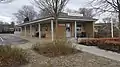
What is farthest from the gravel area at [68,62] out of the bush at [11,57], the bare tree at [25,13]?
the bare tree at [25,13]

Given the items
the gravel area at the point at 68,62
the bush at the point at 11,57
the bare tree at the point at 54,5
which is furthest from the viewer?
the bare tree at the point at 54,5

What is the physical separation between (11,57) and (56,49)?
2909 millimetres

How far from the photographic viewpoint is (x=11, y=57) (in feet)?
29.8

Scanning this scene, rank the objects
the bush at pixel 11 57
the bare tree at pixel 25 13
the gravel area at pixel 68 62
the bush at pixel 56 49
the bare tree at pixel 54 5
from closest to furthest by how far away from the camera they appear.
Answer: the gravel area at pixel 68 62 < the bush at pixel 11 57 < the bush at pixel 56 49 < the bare tree at pixel 54 5 < the bare tree at pixel 25 13

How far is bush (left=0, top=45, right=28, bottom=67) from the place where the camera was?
880 cm

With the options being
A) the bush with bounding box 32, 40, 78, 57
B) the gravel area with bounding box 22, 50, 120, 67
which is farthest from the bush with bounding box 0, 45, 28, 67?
the bush with bounding box 32, 40, 78, 57

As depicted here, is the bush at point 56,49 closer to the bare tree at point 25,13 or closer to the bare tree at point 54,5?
the bare tree at point 54,5

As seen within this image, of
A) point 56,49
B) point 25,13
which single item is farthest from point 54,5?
point 25,13

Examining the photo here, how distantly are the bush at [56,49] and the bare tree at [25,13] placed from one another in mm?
64538

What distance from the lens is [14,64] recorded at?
29.1 ft

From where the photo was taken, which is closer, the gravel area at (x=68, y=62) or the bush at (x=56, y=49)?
the gravel area at (x=68, y=62)

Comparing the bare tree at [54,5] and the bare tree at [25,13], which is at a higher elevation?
the bare tree at [25,13]

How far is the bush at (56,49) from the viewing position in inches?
429

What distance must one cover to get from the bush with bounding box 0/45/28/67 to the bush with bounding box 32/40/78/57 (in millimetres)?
1858
